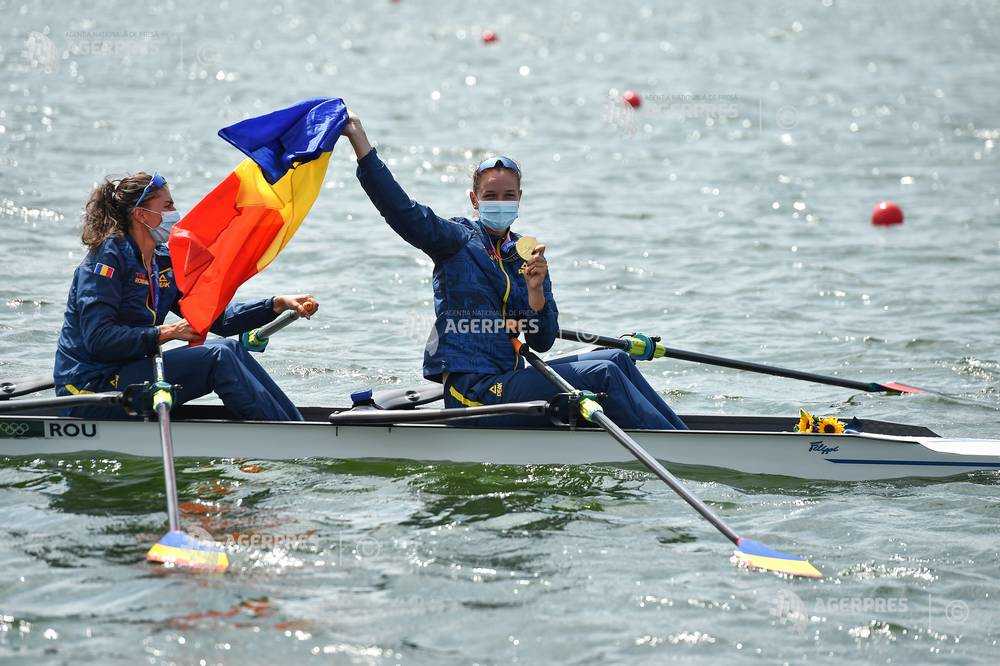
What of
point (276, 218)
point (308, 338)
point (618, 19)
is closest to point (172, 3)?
point (618, 19)

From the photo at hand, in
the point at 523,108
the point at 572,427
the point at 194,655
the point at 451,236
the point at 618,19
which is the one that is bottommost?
the point at 194,655

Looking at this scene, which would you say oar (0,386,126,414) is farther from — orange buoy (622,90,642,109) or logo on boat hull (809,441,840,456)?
orange buoy (622,90,642,109)

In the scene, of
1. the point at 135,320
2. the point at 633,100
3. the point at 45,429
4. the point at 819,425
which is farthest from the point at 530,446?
the point at 633,100

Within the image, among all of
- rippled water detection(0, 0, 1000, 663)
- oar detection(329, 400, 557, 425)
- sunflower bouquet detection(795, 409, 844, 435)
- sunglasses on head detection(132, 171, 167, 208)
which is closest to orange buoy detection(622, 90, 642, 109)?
rippled water detection(0, 0, 1000, 663)

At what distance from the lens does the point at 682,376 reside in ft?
40.1

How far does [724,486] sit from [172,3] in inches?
1589

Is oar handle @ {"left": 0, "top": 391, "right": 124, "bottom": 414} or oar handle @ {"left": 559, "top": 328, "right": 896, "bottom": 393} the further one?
oar handle @ {"left": 559, "top": 328, "right": 896, "bottom": 393}

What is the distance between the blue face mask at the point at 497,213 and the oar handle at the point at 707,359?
1150mm

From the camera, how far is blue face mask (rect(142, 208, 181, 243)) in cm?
861

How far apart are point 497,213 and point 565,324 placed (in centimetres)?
574

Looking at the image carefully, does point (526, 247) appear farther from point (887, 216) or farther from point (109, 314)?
point (887, 216)

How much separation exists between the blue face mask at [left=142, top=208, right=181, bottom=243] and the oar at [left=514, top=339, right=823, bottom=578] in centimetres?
228

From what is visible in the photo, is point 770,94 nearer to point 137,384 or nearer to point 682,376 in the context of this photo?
point 682,376

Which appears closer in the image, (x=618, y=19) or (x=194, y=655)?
(x=194, y=655)
